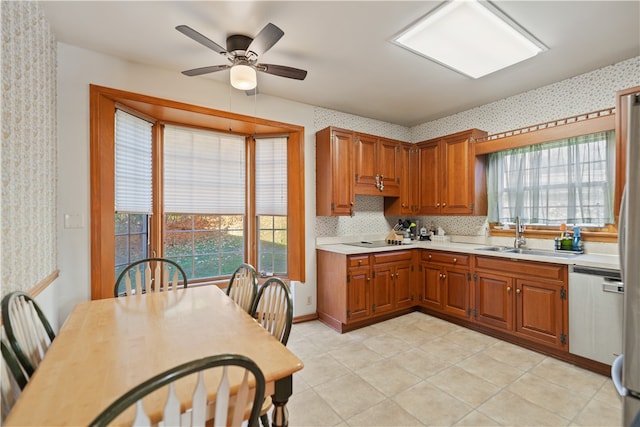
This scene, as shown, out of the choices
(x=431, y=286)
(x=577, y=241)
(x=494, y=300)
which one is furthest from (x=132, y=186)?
(x=577, y=241)

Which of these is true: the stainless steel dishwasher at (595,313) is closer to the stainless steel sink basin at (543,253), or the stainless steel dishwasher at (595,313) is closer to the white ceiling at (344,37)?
Answer: the stainless steel sink basin at (543,253)

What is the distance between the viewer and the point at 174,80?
9.13ft

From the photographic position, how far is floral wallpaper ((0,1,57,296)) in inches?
54.5

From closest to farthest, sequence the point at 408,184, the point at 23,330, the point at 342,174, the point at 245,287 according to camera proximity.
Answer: the point at 23,330 → the point at 245,287 → the point at 342,174 → the point at 408,184

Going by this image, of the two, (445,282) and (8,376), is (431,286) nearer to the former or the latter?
(445,282)

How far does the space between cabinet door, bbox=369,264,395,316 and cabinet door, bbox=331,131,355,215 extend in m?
0.79

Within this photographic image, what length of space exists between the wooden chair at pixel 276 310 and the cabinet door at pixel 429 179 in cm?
289

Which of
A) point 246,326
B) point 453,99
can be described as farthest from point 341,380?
point 453,99

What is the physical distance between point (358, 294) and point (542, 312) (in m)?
1.71

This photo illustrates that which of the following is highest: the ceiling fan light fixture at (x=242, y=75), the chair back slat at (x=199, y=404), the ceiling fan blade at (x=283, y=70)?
the ceiling fan blade at (x=283, y=70)

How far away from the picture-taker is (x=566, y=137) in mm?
2814

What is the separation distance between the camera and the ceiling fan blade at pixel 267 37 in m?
1.74

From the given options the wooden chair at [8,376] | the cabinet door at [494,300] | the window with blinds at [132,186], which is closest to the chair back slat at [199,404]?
the wooden chair at [8,376]

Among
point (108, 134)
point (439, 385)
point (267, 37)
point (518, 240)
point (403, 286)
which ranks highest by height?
point (267, 37)
